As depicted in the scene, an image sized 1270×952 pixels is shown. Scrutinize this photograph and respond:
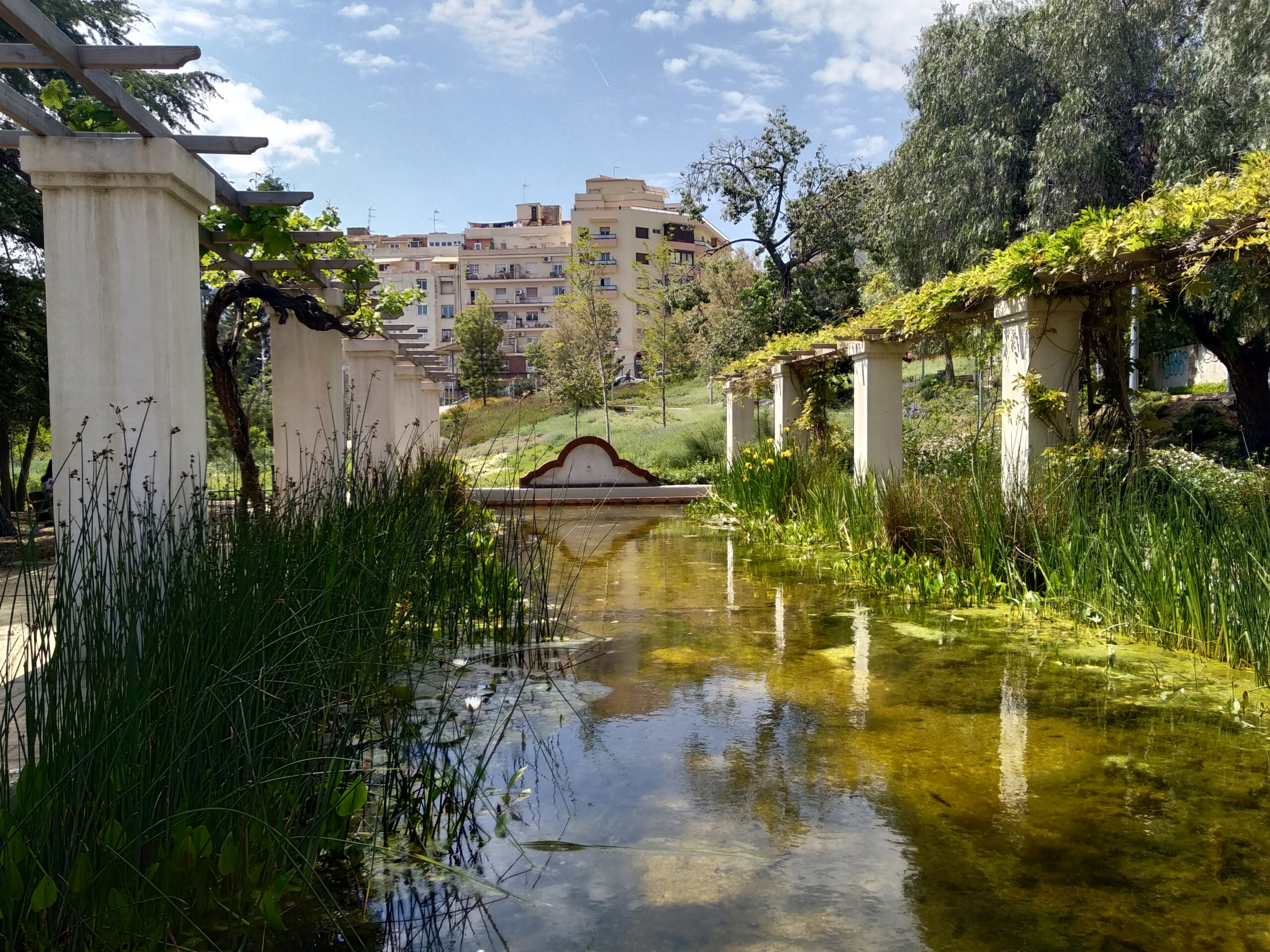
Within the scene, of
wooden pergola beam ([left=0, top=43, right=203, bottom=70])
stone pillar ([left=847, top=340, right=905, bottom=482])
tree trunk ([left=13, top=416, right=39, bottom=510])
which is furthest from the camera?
tree trunk ([left=13, top=416, right=39, bottom=510])

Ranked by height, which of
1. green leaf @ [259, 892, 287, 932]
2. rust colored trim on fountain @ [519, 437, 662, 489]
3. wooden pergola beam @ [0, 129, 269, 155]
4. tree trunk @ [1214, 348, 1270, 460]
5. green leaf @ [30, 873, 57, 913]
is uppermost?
wooden pergola beam @ [0, 129, 269, 155]

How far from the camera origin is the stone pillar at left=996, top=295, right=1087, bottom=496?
230 inches

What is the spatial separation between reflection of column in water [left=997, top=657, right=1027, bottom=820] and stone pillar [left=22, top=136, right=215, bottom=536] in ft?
9.07

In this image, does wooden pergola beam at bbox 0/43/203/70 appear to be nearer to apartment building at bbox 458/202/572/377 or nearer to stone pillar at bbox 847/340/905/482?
stone pillar at bbox 847/340/905/482

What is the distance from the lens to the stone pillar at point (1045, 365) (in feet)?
19.1

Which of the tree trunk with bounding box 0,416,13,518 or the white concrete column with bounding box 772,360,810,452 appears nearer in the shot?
the tree trunk with bounding box 0,416,13,518

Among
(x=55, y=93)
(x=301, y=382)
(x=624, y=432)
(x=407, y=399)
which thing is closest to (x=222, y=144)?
(x=55, y=93)

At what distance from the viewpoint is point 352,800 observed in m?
2.30

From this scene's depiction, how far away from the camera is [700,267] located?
25.0 meters

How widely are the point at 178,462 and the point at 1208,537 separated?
430 cm

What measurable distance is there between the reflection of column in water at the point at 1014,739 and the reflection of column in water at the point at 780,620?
1002 millimetres

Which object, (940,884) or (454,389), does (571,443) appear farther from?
(454,389)

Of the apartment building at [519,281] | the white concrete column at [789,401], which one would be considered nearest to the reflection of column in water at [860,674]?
the white concrete column at [789,401]

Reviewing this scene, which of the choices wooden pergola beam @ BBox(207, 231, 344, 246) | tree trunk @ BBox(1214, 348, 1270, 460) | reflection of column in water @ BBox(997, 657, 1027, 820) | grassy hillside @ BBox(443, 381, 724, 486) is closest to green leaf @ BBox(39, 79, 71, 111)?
wooden pergola beam @ BBox(207, 231, 344, 246)
